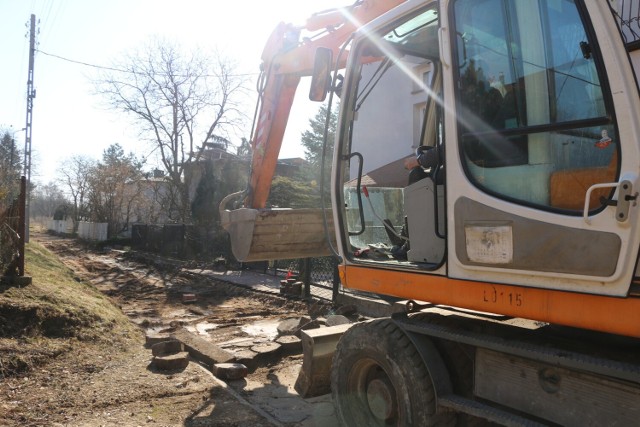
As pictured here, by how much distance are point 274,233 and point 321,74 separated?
2.50 m

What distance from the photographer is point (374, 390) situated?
3.67 metres

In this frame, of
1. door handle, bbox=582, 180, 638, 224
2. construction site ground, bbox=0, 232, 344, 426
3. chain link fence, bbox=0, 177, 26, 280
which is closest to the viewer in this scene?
door handle, bbox=582, 180, 638, 224

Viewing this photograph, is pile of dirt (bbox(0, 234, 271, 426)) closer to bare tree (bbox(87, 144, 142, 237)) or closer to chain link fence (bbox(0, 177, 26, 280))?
chain link fence (bbox(0, 177, 26, 280))

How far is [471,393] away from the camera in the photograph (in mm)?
3301

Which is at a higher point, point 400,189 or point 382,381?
point 400,189

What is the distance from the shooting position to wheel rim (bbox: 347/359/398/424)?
352 centimetres

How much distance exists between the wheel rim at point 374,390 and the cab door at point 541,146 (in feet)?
3.57

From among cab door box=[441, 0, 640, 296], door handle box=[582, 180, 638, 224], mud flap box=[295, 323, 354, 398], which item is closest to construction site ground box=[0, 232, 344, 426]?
mud flap box=[295, 323, 354, 398]

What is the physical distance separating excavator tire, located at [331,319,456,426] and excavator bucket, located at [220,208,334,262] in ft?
7.57

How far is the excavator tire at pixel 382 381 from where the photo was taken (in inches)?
126

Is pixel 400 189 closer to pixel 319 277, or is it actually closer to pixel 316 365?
pixel 316 365

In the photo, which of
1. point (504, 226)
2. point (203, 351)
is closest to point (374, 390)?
point (504, 226)

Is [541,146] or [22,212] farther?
[22,212]

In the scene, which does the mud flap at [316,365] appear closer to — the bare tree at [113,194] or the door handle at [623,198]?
the door handle at [623,198]
